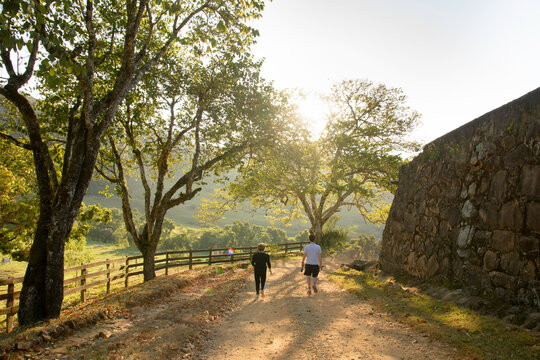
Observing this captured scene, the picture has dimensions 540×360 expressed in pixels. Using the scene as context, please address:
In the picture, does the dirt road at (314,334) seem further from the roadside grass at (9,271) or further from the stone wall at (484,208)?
the roadside grass at (9,271)

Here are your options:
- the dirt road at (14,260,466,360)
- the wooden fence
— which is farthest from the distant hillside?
the dirt road at (14,260,466,360)

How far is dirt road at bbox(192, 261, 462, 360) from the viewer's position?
479 cm

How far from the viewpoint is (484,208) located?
24.1 ft

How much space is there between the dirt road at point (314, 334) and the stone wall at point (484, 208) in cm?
259

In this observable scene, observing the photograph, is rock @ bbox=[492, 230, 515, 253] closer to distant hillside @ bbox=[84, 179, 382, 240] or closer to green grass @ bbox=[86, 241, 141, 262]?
green grass @ bbox=[86, 241, 141, 262]

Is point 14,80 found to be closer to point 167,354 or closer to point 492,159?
point 167,354

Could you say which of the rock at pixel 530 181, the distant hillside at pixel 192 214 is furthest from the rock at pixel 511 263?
the distant hillside at pixel 192 214

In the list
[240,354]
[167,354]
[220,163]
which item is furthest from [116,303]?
[220,163]

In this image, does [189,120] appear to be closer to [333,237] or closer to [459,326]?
[459,326]

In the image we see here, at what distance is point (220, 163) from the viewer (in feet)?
50.8

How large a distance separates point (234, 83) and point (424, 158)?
8.85 metres

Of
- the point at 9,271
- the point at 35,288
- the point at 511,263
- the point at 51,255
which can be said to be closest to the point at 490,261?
the point at 511,263

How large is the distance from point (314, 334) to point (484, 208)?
5.41m

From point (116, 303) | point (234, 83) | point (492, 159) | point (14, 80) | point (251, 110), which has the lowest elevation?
point (116, 303)
